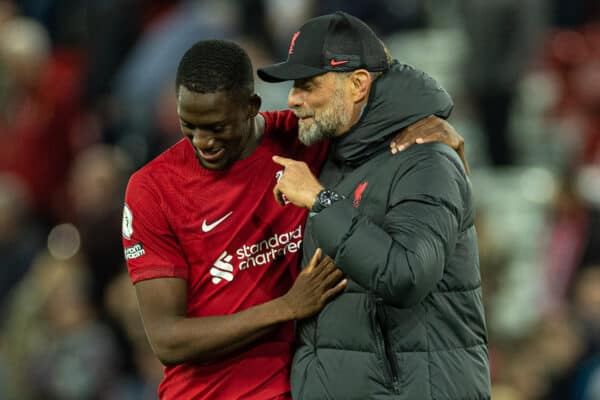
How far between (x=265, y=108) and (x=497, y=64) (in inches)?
64.2

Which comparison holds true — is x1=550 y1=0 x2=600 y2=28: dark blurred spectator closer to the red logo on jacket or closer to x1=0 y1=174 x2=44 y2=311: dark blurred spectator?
x1=0 y1=174 x2=44 y2=311: dark blurred spectator

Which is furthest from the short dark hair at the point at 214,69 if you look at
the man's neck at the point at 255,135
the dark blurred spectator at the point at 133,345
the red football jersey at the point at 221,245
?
the dark blurred spectator at the point at 133,345

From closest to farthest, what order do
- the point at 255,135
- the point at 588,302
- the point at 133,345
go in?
the point at 255,135 < the point at 588,302 < the point at 133,345

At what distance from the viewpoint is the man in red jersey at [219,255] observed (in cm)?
435

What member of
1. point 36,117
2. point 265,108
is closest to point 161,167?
point 265,108

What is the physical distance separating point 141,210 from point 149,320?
1.22 feet

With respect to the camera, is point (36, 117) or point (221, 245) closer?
point (221, 245)

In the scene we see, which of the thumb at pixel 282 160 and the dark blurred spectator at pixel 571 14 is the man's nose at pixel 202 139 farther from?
the dark blurred spectator at pixel 571 14

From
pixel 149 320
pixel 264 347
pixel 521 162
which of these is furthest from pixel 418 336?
pixel 521 162

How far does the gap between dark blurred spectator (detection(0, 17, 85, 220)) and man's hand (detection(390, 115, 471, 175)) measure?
216 inches

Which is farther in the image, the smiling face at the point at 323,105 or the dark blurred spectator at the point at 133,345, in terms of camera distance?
the dark blurred spectator at the point at 133,345

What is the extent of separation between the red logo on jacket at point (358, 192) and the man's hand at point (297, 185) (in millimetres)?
145

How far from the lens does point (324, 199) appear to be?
402cm

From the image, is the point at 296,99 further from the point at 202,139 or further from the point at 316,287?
the point at 316,287
